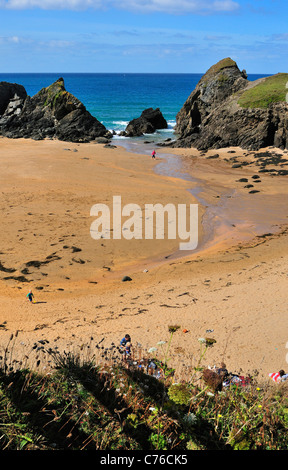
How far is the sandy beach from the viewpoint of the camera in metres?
9.42

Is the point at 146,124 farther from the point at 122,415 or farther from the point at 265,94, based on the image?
the point at 122,415

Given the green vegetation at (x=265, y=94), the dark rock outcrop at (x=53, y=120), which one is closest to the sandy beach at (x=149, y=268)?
the green vegetation at (x=265, y=94)

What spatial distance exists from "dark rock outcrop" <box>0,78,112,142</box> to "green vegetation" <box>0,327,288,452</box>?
144 ft

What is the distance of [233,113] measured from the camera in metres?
41.9

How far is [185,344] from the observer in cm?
901

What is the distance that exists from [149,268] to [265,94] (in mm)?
33260

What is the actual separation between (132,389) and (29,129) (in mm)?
49972

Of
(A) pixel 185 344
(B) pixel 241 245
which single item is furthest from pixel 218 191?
(A) pixel 185 344

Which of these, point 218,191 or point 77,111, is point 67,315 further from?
point 77,111

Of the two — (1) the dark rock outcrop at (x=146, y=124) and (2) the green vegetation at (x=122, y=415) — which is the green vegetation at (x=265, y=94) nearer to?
(1) the dark rock outcrop at (x=146, y=124)

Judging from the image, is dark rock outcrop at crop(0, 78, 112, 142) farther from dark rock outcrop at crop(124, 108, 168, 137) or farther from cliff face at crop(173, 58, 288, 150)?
cliff face at crop(173, 58, 288, 150)

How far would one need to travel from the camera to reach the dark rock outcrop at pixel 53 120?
48.4 metres

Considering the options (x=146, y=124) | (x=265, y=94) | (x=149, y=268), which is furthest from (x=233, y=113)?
(x=149, y=268)

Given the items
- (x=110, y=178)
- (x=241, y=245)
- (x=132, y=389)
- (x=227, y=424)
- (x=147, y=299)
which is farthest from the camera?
(x=110, y=178)
